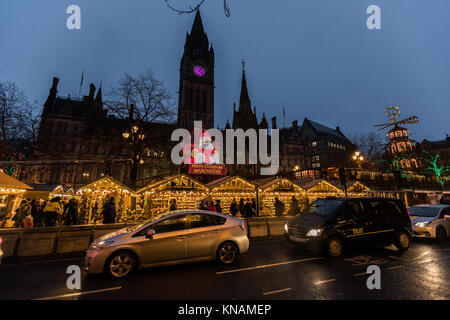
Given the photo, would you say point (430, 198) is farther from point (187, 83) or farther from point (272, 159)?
point (187, 83)

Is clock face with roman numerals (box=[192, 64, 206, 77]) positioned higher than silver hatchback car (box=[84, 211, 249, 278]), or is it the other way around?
clock face with roman numerals (box=[192, 64, 206, 77])

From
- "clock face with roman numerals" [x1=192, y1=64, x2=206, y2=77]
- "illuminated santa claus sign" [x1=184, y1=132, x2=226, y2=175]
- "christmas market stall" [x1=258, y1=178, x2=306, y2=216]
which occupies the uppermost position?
"clock face with roman numerals" [x1=192, y1=64, x2=206, y2=77]

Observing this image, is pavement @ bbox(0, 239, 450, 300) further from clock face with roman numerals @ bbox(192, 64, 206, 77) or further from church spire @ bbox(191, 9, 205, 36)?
church spire @ bbox(191, 9, 205, 36)

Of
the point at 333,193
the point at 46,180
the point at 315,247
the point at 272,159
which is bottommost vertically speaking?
the point at 315,247

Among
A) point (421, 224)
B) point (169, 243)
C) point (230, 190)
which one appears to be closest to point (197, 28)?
point (230, 190)

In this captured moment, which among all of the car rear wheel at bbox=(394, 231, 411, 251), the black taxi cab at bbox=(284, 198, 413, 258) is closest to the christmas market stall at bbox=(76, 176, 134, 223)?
the black taxi cab at bbox=(284, 198, 413, 258)

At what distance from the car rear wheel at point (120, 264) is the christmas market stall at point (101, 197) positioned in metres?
8.89

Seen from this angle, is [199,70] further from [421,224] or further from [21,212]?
[421,224]

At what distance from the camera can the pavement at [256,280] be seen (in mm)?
3809

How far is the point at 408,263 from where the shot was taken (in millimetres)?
5668

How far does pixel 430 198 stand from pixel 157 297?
35507mm

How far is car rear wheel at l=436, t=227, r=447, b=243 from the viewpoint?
27.8 ft

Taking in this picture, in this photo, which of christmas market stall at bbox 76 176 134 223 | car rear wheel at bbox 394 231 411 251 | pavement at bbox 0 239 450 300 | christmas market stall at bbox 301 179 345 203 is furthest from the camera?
christmas market stall at bbox 301 179 345 203
